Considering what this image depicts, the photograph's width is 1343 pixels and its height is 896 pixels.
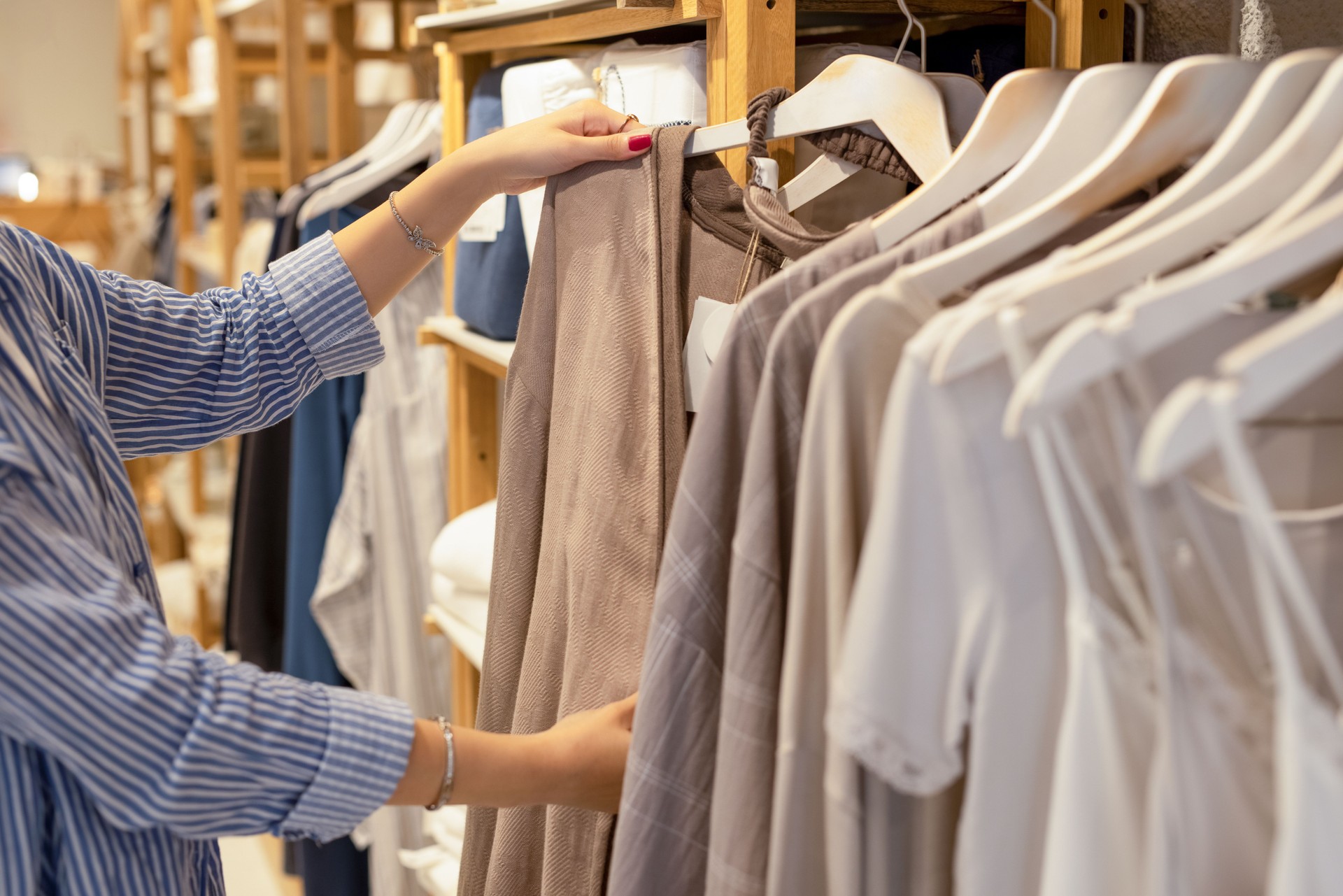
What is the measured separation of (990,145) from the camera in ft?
2.24

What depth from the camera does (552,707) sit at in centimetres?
94

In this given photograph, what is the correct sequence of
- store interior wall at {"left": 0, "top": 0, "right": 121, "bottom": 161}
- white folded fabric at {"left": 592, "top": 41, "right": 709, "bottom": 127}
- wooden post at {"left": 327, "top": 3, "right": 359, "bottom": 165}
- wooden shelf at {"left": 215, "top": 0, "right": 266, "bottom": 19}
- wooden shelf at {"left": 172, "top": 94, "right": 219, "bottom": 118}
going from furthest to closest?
store interior wall at {"left": 0, "top": 0, "right": 121, "bottom": 161}
wooden shelf at {"left": 172, "top": 94, "right": 219, "bottom": 118}
wooden shelf at {"left": 215, "top": 0, "right": 266, "bottom": 19}
wooden post at {"left": 327, "top": 3, "right": 359, "bottom": 165}
white folded fabric at {"left": 592, "top": 41, "right": 709, "bottom": 127}

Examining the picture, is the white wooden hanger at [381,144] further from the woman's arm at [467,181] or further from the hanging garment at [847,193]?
the hanging garment at [847,193]

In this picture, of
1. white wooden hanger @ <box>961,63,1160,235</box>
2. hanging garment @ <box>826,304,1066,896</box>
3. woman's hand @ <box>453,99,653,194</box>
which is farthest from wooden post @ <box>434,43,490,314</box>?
hanging garment @ <box>826,304,1066,896</box>

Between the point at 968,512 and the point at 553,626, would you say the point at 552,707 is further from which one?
the point at 968,512

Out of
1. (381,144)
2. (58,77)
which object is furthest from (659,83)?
(58,77)

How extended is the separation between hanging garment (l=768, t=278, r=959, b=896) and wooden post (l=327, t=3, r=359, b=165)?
5.53 feet

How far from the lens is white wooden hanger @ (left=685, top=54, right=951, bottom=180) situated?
2.52 ft

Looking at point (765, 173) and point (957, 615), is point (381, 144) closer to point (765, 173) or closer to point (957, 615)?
point (765, 173)

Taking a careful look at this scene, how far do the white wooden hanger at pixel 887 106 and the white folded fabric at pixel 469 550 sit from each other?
679mm

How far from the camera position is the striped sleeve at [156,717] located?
0.64m

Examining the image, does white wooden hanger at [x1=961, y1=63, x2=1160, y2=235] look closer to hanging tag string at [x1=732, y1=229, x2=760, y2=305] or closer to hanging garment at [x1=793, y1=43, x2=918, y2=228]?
hanging tag string at [x1=732, y1=229, x2=760, y2=305]

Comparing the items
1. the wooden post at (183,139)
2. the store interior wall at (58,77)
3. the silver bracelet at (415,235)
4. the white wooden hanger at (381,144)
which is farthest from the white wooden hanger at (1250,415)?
the store interior wall at (58,77)

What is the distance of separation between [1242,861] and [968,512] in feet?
0.62
